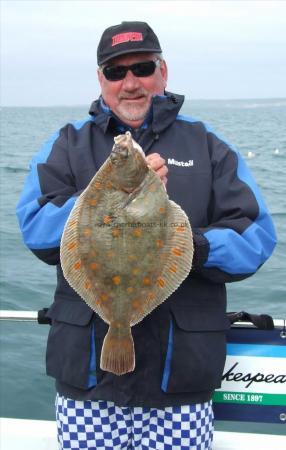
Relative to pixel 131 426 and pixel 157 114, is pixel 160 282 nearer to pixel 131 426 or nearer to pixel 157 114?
pixel 131 426

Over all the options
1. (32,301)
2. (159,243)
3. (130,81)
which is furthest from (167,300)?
(32,301)

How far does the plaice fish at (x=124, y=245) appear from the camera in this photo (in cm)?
249

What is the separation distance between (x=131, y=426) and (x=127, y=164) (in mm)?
1326

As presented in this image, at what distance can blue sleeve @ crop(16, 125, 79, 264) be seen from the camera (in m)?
2.79

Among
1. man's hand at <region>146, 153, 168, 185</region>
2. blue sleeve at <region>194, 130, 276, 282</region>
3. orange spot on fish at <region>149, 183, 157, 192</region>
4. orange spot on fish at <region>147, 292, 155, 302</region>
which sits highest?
man's hand at <region>146, 153, 168, 185</region>

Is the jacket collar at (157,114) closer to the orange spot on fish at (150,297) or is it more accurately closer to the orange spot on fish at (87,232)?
the orange spot on fish at (87,232)

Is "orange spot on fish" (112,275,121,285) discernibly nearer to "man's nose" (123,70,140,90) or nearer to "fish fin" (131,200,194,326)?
"fish fin" (131,200,194,326)

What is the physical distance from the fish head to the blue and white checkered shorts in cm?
112

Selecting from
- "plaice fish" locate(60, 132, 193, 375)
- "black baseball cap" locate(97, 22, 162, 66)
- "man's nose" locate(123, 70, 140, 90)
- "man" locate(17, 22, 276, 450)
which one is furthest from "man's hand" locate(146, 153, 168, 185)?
"black baseball cap" locate(97, 22, 162, 66)

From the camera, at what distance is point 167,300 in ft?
9.74

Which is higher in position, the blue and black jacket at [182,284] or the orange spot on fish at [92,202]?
the orange spot on fish at [92,202]

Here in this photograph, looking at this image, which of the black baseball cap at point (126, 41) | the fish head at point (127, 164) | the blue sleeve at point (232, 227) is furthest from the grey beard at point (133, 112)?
the fish head at point (127, 164)

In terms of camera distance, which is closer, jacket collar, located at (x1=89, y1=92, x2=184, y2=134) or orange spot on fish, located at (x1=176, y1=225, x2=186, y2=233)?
orange spot on fish, located at (x1=176, y1=225, x2=186, y2=233)

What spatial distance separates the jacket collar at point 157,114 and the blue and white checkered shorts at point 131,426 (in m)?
1.34
